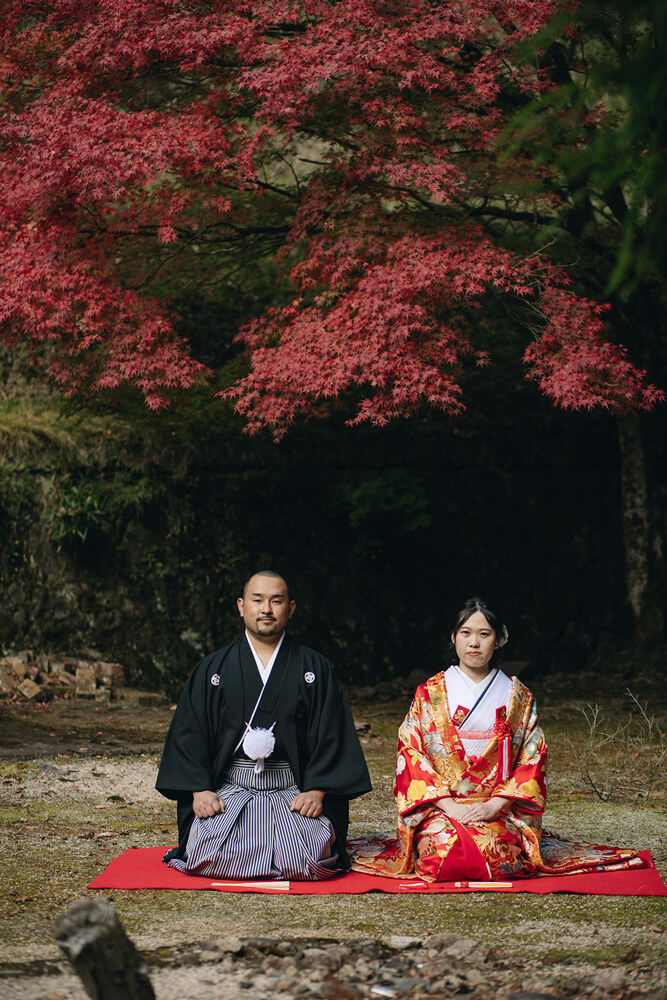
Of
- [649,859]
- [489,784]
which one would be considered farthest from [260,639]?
[649,859]

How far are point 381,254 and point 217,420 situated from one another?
325 centimetres

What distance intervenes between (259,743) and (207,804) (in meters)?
0.30

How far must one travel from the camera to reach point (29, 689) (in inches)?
321

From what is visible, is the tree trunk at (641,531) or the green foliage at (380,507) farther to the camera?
the green foliage at (380,507)

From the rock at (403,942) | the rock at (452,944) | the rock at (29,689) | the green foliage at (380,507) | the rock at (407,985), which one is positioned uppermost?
the green foliage at (380,507)

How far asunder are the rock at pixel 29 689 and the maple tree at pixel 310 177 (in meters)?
2.60

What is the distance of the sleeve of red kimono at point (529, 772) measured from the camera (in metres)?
3.84

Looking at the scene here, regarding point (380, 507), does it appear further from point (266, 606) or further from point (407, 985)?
point (407, 985)

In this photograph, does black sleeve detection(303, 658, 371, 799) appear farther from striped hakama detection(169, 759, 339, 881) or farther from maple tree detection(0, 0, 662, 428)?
maple tree detection(0, 0, 662, 428)

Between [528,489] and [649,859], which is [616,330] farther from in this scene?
[649,859]

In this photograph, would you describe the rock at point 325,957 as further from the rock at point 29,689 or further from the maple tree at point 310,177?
the rock at point 29,689

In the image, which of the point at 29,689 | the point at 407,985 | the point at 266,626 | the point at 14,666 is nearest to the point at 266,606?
the point at 266,626

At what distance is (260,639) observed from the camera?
13.1 feet

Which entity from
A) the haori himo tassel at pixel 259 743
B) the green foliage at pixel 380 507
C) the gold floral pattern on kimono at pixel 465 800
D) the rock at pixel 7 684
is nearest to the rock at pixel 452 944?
the gold floral pattern on kimono at pixel 465 800
